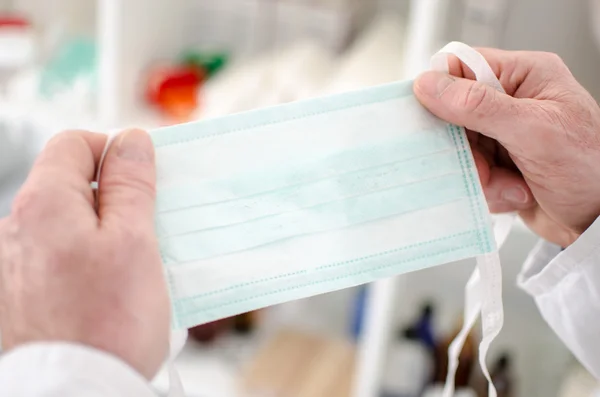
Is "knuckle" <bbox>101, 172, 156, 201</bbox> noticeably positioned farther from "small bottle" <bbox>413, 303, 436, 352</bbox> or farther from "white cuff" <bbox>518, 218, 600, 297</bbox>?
"small bottle" <bbox>413, 303, 436, 352</bbox>

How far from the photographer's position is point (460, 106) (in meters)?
0.71

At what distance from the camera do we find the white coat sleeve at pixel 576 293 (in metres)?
0.78

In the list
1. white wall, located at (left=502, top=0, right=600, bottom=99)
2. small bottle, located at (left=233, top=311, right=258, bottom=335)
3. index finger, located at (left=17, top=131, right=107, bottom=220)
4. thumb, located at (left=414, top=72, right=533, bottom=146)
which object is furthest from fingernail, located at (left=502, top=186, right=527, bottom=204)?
small bottle, located at (left=233, top=311, right=258, bottom=335)

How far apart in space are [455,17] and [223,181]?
2.38 feet

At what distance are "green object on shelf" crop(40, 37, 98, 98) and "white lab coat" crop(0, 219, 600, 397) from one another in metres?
1.04

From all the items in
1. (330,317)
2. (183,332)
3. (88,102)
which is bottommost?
(330,317)

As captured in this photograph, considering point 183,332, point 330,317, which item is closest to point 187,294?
point 183,332

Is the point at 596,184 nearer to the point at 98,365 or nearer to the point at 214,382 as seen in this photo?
the point at 98,365

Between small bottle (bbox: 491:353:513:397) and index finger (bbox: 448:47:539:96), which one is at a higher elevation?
index finger (bbox: 448:47:539:96)

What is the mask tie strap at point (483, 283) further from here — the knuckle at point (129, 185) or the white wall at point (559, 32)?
the white wall at point (559, 32)

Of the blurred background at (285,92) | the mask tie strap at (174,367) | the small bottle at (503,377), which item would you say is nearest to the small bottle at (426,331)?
the blurred background at (285,92)

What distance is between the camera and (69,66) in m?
1.51

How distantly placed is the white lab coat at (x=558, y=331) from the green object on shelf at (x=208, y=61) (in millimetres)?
877

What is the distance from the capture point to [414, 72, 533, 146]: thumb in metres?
0.70
